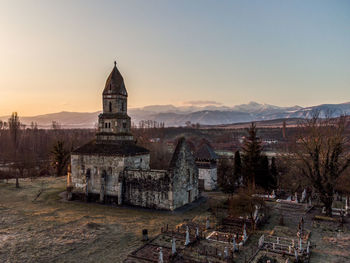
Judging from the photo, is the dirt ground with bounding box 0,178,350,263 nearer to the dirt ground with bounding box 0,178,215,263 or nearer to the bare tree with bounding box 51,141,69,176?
the dirt ground with bounding box 0,178,215,263

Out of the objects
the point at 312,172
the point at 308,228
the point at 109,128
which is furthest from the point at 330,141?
the point at 109,128

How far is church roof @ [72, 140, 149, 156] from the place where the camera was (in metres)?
27.6

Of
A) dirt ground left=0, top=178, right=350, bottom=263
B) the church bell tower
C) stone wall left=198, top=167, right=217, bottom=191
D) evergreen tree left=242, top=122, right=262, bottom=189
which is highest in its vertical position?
the church bell tower

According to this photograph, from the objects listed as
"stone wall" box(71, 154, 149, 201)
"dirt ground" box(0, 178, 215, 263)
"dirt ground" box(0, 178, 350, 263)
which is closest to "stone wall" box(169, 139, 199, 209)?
"dirt ground" box(0, 178, 350, 263)

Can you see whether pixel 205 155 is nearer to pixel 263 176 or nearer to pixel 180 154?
pixel 263 176

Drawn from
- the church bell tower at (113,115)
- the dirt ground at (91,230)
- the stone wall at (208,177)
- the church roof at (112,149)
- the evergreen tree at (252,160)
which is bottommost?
the dirt ground at (91,230)

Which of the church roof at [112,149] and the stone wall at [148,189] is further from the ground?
the church roof at [112,149]

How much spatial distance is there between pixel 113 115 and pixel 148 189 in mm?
9647

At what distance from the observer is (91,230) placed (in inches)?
782

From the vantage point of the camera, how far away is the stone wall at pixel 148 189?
2500cm

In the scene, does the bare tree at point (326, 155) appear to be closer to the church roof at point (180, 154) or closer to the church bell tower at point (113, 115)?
the church roof at point (180, 154)

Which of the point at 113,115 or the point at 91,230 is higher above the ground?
the point at 113,115

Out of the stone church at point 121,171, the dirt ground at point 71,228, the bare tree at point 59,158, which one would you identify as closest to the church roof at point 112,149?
the stone church at point 121,171

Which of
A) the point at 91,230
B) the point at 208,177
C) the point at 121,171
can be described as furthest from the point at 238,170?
the point at 91,230
